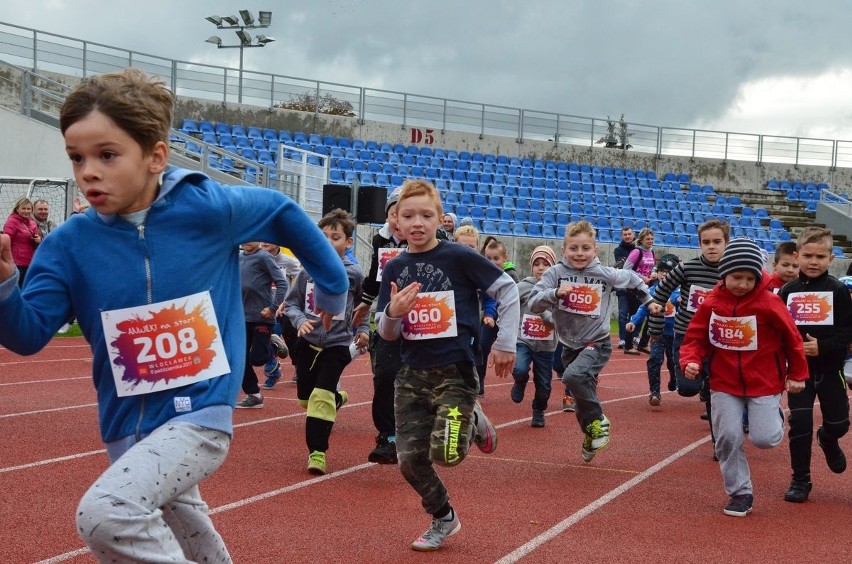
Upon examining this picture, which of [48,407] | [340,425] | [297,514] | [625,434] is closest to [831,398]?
[625,434]

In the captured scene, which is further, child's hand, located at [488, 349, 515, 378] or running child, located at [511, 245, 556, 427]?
running child, located at [511, 245, 556, 427]

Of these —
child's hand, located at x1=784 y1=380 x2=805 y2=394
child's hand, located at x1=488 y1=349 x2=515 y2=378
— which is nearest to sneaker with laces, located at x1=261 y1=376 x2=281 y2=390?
child's hand, located at x1=784 y1=380 x2=805 y2=394

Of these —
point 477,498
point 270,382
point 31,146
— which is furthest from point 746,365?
point 31,146

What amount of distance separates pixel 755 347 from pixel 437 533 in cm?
247

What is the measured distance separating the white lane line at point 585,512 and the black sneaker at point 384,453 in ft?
5.27

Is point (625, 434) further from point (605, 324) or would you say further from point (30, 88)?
point (30, 88)

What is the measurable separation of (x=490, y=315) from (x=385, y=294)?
12.2 ft

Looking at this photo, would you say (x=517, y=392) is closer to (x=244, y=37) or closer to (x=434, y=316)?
(x=434, y=316)

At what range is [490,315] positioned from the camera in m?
9.68

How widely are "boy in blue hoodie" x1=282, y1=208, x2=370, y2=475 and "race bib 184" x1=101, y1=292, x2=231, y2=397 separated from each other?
4.18m

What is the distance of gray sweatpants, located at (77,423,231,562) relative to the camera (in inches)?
109

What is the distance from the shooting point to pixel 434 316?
5.67 metres

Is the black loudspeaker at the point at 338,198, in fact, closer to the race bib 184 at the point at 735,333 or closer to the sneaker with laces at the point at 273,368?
the sneaker with laces at the point at 273,368

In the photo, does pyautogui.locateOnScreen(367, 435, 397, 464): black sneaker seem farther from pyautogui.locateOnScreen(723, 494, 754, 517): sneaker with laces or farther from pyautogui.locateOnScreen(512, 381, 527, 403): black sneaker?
pyautogui.locateOnScreen(512, 381, 527, 403): black sneaker
